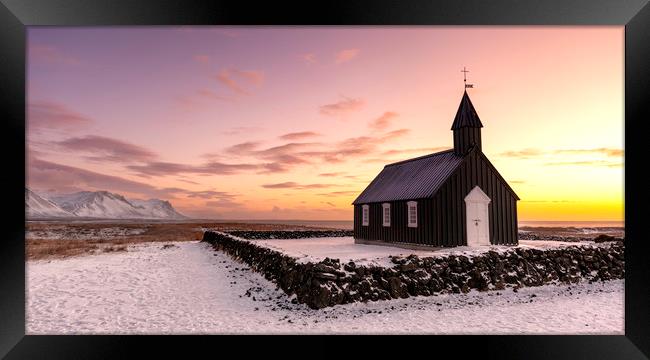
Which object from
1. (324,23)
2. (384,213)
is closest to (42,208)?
(384,213)

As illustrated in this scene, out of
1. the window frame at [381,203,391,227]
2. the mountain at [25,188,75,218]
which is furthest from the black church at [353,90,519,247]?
the mountain at [25,188,75,218]

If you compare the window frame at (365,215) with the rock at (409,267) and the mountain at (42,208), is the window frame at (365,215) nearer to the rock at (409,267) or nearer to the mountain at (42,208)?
the rock at (409,267)

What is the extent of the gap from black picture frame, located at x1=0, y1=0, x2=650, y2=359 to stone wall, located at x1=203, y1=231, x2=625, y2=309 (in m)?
3.36

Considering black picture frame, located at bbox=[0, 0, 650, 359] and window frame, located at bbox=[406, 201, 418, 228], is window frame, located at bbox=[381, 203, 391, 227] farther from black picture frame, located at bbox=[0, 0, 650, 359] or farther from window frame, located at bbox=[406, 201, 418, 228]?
black picture frame, located at bbox=[0, 0, 650, 359]

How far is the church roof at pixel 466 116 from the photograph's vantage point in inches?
764

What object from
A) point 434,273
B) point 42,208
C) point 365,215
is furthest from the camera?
point 42,208

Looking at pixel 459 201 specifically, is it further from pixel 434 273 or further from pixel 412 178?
pixel 434 273

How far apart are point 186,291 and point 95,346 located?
5691 mm

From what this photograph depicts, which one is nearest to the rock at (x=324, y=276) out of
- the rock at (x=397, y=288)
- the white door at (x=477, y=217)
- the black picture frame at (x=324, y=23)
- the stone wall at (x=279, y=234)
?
the rock at (x=397, y=288)

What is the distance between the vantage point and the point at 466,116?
19562 millimetres

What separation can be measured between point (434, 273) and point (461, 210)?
678cm

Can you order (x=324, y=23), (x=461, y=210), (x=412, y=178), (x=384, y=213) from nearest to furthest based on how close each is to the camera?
(x=324, y=23)
(x=461, y=210)
(x=412, y=178)
(x=384, y=213)

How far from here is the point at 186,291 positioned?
13.1m

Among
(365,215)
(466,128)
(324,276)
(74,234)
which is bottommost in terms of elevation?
(74,234)
